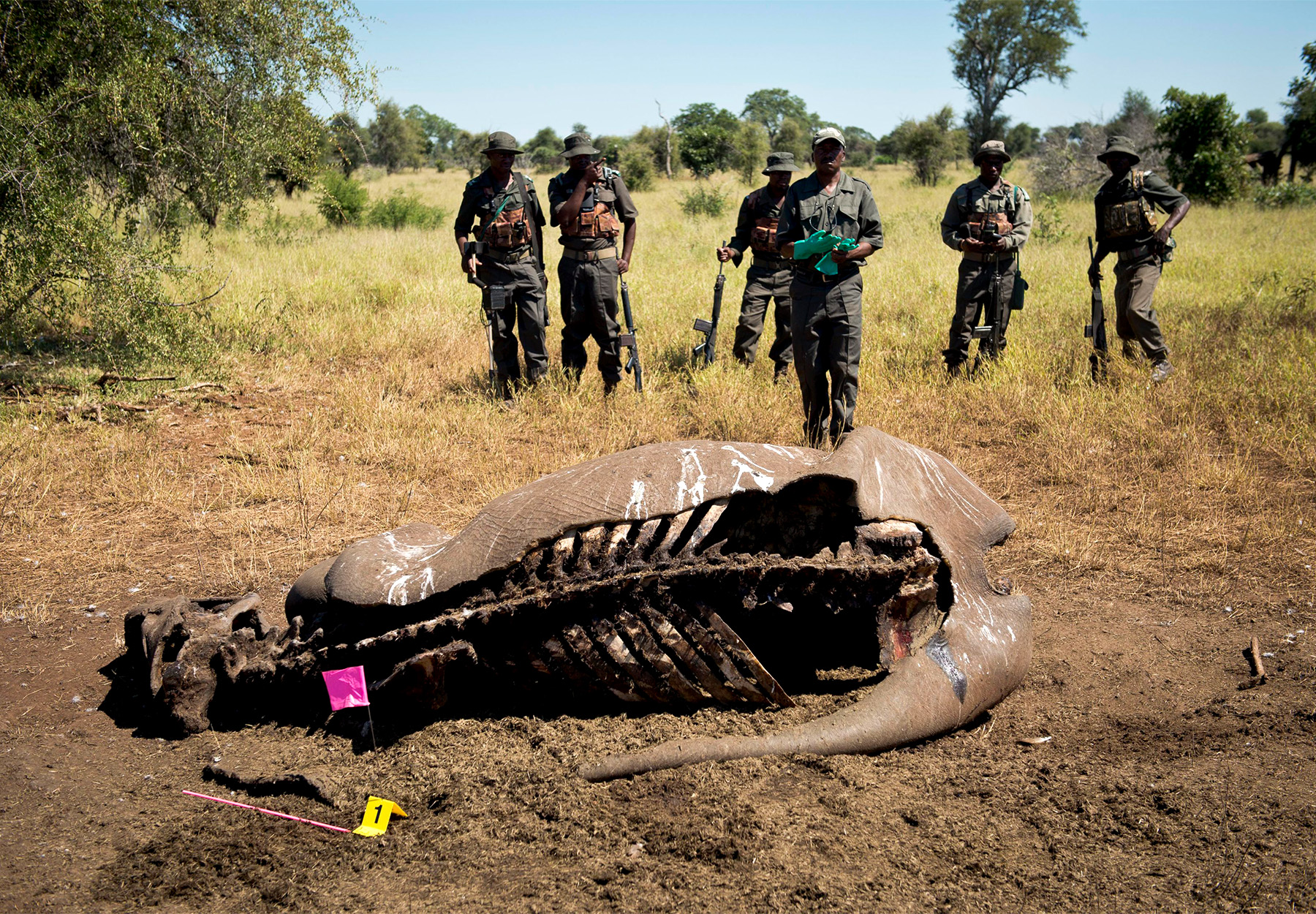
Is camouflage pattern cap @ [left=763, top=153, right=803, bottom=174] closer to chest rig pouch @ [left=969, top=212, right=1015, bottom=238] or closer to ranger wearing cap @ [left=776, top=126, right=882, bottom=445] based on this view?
chest rig pouch @ [left=969, top=212, right=1015, bottom=238]

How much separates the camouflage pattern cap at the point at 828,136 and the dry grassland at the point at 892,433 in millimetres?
1948

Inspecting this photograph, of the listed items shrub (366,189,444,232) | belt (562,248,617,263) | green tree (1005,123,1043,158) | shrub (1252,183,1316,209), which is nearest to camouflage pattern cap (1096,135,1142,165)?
belt (562,248,617,263)

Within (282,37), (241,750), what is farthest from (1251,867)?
(282,37)

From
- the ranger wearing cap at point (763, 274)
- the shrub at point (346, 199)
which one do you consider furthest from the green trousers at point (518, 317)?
→ the shrub at point (346, 199)

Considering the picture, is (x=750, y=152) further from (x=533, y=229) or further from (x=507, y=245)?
(x=507, y=245)

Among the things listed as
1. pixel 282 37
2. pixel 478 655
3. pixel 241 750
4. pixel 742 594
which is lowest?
pixel 241 750

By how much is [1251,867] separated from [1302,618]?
2.10m

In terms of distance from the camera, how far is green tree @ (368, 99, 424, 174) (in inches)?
1439

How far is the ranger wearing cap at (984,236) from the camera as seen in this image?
786cm

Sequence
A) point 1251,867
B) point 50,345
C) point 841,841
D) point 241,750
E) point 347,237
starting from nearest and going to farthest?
point 1251,867, point 841,841, point 241,750, point 50,345, point 347,237

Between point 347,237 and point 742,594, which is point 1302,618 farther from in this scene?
point 347,237

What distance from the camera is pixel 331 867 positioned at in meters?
2.83

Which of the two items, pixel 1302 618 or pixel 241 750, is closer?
pixel 241 750

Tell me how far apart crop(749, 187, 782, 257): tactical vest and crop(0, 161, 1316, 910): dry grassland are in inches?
43.3
